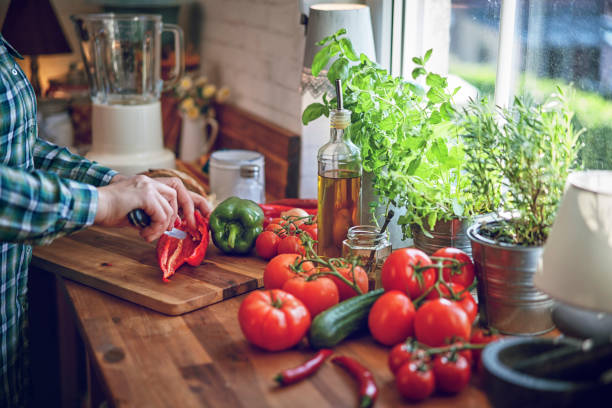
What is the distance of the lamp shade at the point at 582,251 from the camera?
2.86 ft

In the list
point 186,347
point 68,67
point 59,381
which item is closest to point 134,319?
point 186,347

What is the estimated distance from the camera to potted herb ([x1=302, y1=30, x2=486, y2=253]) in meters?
1.19

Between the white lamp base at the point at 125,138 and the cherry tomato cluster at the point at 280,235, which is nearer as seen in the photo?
the cherry tomato cluster at the point at 280,235

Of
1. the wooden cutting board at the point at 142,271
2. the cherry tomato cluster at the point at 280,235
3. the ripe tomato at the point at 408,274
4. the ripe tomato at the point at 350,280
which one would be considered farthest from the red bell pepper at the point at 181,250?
the ripe tomato at the point at 408,274

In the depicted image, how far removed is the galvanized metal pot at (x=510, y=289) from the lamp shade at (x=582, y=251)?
94 mm

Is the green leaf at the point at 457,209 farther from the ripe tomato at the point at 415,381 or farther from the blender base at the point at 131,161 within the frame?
the blender base at the point at 131,161

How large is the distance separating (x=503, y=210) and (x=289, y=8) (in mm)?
1023

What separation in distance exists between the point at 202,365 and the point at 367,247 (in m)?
0.39

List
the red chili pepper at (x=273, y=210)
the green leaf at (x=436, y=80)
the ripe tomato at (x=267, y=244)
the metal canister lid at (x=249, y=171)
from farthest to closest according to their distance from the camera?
the metal canister lid at (x=249, y=171) < the red chili pepper at (x=273, y=210) < the ripe tomato at (x=267, y=244) < the green leaf at (x=436, y=80)

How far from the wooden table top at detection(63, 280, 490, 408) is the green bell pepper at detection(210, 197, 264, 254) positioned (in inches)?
9.4

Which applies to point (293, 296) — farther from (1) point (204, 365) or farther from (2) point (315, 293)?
(1) point (204, 365)

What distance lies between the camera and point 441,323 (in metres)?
0.97

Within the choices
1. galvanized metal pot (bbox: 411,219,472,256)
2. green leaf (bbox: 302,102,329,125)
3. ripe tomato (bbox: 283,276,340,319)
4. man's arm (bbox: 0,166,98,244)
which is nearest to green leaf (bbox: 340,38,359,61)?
green leaf (bbox: 302,102,329,125)

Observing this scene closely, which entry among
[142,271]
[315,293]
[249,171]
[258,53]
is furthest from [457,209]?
[258,53]
